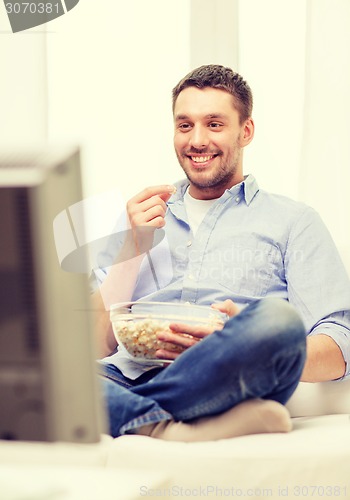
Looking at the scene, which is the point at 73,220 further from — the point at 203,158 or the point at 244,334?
the point at 203,158

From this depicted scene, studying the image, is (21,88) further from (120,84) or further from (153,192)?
(153,192)

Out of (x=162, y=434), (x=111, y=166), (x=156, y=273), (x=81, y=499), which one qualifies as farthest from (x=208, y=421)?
(x=111, y=166)

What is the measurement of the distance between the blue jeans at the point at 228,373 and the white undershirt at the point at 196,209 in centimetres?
→ 45

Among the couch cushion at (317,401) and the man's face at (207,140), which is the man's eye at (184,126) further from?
the couch cushion at (317,401)

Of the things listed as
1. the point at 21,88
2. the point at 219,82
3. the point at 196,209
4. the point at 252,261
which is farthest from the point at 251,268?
the point at 21,88

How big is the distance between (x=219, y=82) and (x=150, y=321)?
624 mm

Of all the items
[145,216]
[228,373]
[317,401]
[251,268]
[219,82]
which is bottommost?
[317,401]

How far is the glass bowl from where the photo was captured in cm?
138

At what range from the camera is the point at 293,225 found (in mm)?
1590

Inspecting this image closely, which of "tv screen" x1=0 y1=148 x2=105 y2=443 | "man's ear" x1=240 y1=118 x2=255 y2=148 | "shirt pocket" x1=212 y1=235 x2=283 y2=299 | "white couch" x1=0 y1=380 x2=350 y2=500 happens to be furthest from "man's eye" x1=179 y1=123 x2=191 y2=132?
"tv screen" x1=0 y1=148 x2=105 y2=443

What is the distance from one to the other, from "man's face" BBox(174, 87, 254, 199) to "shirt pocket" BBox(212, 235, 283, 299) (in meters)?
0.18

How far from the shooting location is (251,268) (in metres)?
1.56

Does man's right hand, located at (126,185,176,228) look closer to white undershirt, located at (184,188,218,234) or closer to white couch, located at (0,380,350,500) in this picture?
white undershirt, located at (184,188,218,234)

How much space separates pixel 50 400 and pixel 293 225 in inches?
42.5
